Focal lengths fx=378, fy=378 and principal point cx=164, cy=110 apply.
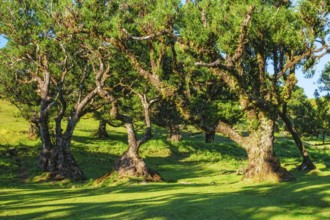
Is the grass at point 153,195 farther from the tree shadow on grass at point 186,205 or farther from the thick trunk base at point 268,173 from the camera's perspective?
the thick trunk base at point 268,173

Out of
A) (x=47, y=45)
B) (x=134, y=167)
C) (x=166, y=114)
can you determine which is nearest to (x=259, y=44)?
(x=134, y=167)

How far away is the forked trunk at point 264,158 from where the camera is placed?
26.9 meters

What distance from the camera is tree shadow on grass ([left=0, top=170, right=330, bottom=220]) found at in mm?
15578

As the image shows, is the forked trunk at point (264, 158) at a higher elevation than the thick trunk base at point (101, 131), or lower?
lower

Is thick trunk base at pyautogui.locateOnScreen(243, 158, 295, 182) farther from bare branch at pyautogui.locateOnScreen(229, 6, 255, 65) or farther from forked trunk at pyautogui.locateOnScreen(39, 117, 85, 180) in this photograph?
forked trunk at pyautogui.locateOnScreen(39, 117, 85, 180)

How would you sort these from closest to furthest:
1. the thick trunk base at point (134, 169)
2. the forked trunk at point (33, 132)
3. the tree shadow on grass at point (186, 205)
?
the tree shadow on grass at point (186, 205) < the thick trunk base at point (134, 169) < the forked trunk at point (33, 132)

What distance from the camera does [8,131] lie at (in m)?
59.8

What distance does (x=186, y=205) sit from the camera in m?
17.4

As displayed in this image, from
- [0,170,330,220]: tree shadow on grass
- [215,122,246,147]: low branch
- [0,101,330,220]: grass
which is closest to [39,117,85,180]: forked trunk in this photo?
[0,101,330,220]: grass

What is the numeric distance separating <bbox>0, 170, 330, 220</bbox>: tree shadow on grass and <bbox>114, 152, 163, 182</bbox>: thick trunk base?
24.2 ft

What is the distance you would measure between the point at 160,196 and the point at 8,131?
150 ft

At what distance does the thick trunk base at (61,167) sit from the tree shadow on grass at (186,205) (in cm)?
1061

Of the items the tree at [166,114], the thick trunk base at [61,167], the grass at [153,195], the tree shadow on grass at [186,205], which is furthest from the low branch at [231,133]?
the thick trunk base at [61,167]

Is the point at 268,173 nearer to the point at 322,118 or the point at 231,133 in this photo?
the point at 231,133
